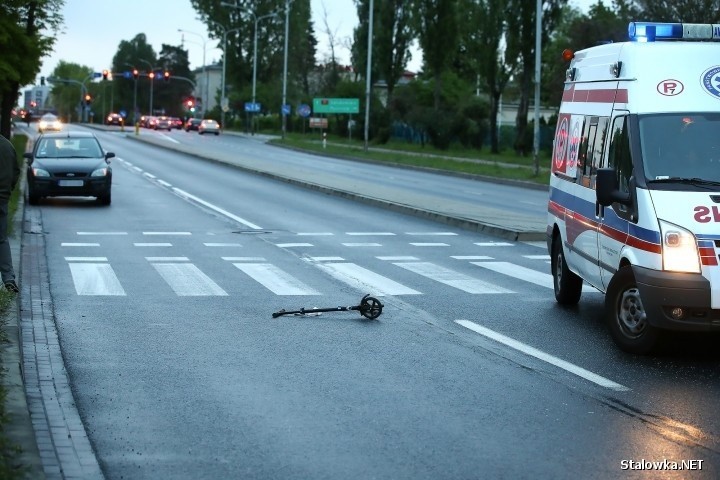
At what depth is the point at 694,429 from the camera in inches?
280

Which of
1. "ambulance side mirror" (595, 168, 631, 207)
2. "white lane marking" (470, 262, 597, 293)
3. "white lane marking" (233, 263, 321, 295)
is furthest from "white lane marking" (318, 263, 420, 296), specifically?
"ambulance side mirror" (595, 168, 631, 207)

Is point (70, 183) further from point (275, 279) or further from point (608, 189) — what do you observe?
point (608, 189)

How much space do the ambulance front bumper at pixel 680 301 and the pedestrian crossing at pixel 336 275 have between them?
4.16 meters

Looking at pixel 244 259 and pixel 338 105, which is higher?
pixel 338 105

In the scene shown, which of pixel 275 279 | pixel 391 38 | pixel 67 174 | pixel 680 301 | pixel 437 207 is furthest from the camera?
pixel 391 38

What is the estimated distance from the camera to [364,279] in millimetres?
14359

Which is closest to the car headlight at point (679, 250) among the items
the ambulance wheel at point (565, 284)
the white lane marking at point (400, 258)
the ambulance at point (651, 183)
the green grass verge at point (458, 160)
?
the ambulance at point (651, 183)

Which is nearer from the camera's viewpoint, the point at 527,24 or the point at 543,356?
the point at 543,356

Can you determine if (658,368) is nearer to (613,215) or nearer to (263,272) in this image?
(613,215)

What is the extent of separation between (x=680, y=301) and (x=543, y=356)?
3.77ft

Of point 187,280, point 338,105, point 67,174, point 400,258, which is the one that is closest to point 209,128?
point 338,105

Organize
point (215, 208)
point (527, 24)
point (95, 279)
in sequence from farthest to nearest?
point (527, 24) → point (215, 208) → point (95, 279)

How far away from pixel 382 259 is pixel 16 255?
15.5 ft

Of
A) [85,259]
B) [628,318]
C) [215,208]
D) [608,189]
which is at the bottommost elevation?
[215,208]
